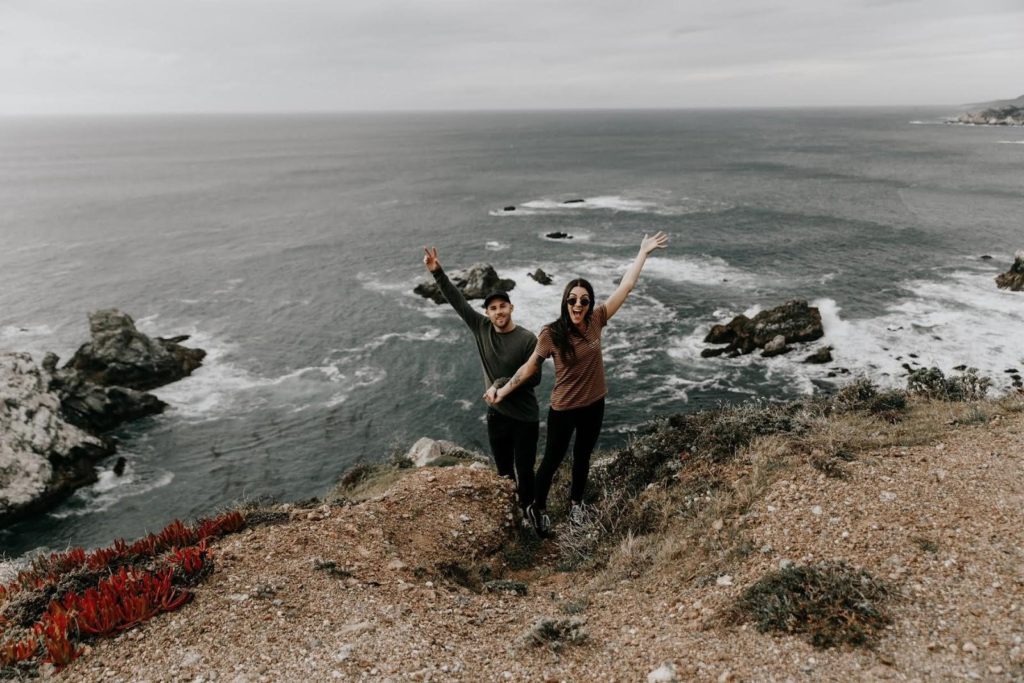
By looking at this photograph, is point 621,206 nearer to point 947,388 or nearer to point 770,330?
point 770,330

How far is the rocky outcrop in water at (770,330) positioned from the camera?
1248 inches

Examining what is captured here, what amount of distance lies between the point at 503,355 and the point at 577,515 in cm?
243

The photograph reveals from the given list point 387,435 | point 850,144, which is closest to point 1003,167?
point 850,144

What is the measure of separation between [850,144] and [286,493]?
15896 cm

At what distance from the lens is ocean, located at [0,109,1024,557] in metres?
26.0

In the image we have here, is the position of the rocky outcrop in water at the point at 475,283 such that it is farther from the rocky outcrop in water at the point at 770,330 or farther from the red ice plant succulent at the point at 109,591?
the red ice plant succulent at the point at 109,591

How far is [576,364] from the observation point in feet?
19.8

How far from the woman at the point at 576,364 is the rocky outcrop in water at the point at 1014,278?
4248 centimetres

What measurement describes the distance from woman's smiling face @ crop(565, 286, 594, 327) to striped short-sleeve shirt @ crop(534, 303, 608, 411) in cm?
18

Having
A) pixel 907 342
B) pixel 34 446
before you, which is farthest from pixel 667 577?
pixel 907 342

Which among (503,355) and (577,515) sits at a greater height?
(503,355)

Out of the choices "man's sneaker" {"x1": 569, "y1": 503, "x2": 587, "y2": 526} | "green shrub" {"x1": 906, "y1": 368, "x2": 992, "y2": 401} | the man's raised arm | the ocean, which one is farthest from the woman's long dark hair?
the ocean

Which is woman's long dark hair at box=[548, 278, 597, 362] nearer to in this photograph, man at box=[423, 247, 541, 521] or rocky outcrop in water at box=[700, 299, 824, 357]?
man at box=[423, 247, 541, 521]

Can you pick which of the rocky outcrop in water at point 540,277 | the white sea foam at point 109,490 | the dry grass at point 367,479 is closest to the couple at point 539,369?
the dry grass at point 367,479
